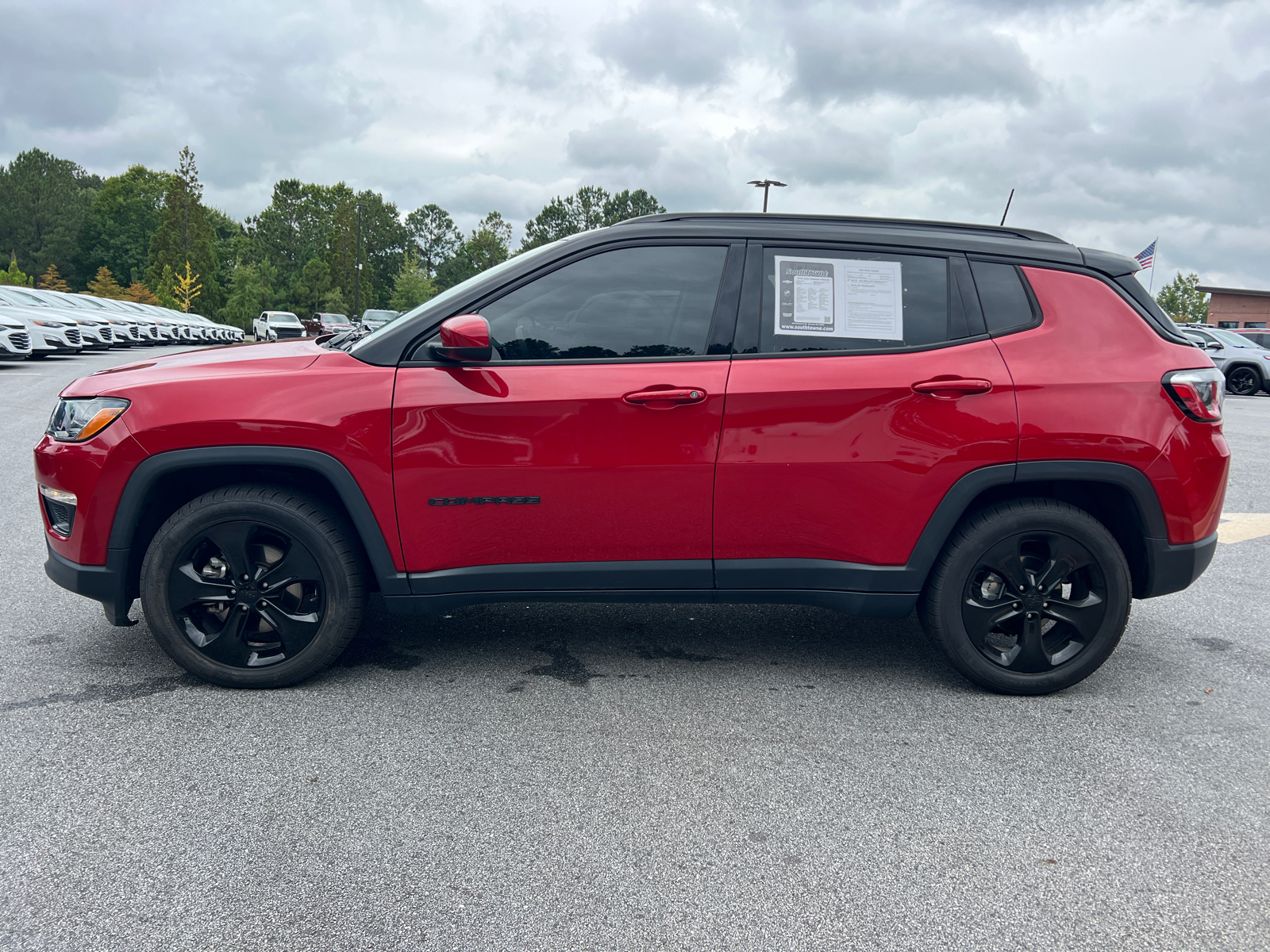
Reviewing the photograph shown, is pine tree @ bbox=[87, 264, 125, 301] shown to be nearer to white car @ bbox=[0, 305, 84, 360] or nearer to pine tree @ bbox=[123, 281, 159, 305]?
pine tree @ bbox=[123, 281, 159, 305]

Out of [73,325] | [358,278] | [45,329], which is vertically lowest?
[45,329]

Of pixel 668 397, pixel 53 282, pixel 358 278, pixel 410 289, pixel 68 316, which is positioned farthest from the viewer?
pixel 410 289

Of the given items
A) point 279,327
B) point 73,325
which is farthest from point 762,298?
point 279,327

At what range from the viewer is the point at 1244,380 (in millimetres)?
21641

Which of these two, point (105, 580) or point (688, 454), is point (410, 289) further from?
point (688, 454)

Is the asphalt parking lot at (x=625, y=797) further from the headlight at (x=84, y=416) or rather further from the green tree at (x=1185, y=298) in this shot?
the green tree at (x=1185, y=298)

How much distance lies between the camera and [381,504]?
325cm

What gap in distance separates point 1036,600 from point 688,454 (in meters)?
1.45

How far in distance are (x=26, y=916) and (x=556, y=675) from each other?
1866 mm

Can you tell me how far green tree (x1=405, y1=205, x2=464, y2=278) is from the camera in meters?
117

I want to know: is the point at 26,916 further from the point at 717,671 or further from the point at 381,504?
the point at 717,671

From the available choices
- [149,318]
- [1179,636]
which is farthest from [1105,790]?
[149,318]

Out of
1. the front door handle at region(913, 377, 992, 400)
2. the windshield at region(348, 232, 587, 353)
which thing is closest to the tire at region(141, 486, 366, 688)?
the windshield at region(348, 232, 587, 353)

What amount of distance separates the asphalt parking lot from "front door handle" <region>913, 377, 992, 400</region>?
1.16 meters
